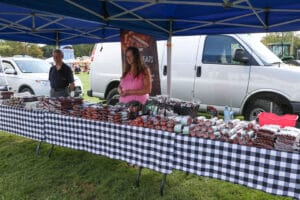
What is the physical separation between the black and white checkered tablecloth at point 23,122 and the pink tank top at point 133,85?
1.15 m

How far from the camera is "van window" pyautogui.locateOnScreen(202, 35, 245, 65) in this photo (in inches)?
248

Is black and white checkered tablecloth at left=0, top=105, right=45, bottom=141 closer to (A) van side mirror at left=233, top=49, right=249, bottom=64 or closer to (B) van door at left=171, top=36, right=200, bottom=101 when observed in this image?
(B) van door at left=171, top=36, right=200, bottom=101

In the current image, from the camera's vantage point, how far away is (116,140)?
3.32 metres

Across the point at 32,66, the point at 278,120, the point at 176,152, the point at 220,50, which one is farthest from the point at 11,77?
the point at 278,120

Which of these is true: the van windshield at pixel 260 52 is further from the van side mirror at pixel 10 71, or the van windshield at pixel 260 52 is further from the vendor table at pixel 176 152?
the van side mirror at pixel 10 71

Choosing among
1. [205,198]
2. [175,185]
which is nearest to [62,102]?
[175,185]

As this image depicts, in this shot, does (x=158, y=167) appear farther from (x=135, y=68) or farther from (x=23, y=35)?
(x=23, y=35)

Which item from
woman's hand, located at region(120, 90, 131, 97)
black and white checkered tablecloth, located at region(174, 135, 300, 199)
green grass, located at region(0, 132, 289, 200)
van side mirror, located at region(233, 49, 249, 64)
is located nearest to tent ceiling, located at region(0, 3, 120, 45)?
woman's hand, located at region(120, 90, 131, 97)

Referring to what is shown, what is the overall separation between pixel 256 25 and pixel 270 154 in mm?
2403

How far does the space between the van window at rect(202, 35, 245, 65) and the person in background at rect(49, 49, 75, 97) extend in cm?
287

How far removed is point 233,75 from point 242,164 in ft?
12.6

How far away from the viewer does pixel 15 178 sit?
3834mm

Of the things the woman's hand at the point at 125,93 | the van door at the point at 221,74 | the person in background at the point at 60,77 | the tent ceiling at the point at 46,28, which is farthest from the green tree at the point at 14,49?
the woman's hand at the point at 125,93

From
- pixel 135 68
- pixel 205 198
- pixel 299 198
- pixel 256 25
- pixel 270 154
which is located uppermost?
pixel 256 25
